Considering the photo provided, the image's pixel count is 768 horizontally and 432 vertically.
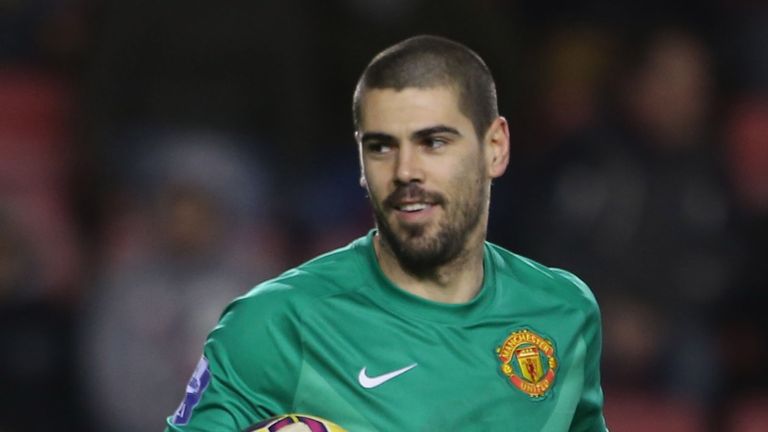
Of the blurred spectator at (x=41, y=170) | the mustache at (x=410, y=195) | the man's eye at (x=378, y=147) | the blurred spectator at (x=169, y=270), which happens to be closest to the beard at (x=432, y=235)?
the mustache at (x=410, y=195)

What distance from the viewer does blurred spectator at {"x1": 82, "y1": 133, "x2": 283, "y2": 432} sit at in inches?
284

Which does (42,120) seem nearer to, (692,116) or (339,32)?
(339,32)

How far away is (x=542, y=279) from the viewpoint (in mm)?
4512

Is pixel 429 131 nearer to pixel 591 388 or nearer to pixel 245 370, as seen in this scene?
pixel 245 370

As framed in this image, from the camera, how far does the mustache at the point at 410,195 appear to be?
13.2ft

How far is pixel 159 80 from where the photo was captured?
775cm

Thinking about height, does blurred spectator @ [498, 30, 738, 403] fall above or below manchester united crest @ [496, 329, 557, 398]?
below

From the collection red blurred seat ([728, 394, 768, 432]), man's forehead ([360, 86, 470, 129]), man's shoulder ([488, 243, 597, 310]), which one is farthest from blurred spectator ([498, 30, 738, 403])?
man's forehead ([360, 86, 470, 129])

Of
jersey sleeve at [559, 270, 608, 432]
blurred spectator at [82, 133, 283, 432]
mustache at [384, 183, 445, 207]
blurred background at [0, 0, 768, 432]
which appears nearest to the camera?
mustache at [384, 183, 445, 207]

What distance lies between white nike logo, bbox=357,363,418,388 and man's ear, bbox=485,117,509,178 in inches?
22.9

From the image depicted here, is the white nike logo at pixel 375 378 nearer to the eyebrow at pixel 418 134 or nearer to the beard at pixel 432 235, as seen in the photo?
the beard at pixel 432 235

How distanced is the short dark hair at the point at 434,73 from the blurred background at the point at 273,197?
10.7 ft

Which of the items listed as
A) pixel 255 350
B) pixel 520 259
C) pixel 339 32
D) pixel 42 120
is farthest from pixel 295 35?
pixel 255 350

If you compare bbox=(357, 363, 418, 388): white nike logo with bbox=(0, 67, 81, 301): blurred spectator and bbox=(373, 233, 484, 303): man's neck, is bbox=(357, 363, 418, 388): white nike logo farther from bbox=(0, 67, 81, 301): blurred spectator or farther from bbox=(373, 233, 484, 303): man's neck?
bbox=(0, 67, 81, 301): blurred spectator
